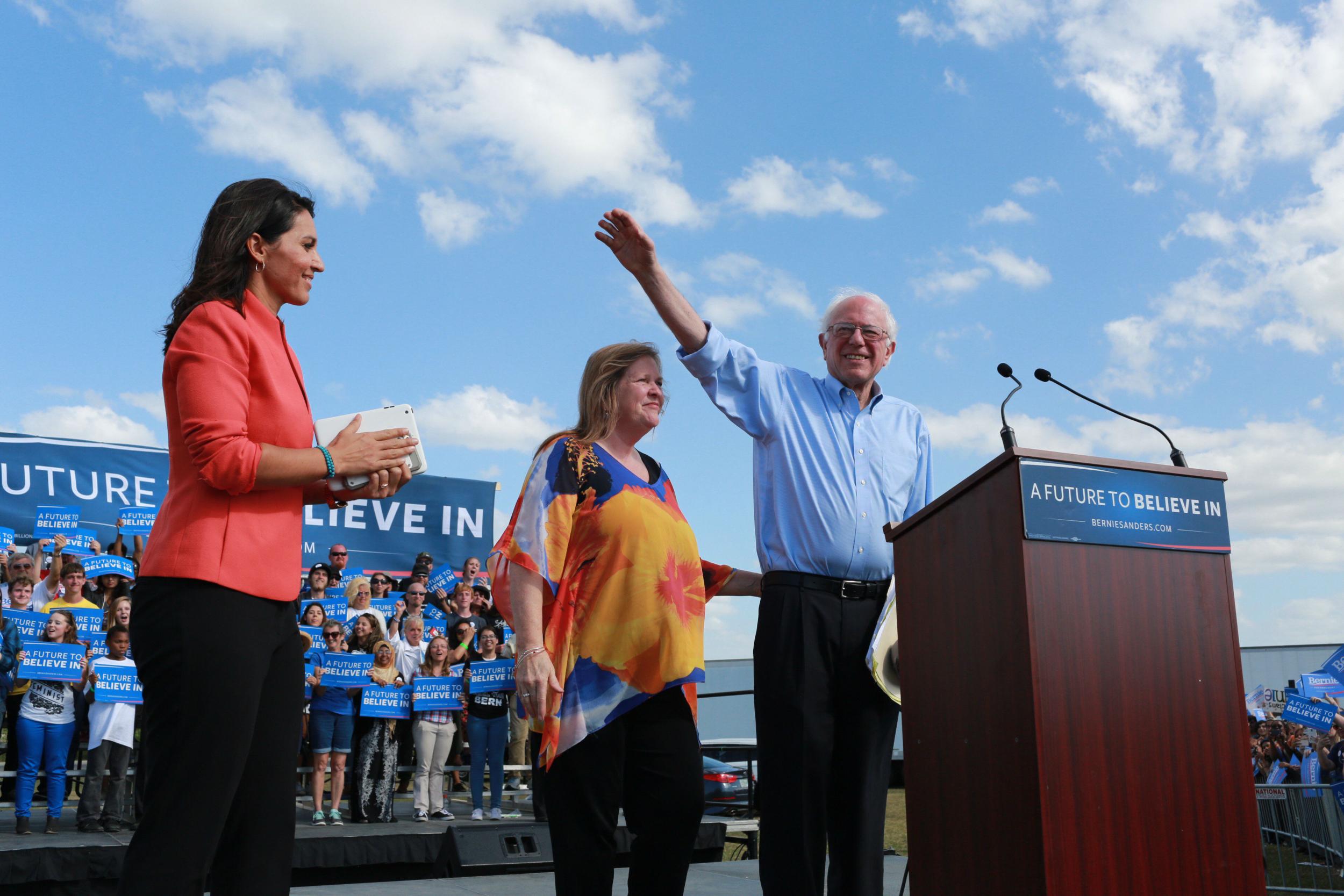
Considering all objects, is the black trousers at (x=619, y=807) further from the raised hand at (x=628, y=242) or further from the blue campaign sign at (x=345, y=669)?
the blue campaign sign at (x=345, y=669)

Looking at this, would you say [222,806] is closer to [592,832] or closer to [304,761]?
[592,832]

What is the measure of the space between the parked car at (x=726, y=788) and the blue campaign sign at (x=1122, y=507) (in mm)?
12539

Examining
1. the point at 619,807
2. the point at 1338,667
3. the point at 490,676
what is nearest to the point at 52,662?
the point at 490,676

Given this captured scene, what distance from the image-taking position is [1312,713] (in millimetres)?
8953

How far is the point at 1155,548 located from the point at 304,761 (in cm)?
838

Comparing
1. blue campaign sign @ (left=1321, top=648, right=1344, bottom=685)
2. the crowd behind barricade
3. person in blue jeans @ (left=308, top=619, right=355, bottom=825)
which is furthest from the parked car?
blue campaign sign @ (left=1321, top=648, right=1344, bottom=685)

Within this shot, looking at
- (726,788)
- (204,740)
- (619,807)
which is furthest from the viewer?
(726,788)

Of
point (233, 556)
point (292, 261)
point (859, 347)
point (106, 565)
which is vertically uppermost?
point (106, 565)

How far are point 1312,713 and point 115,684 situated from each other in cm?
935

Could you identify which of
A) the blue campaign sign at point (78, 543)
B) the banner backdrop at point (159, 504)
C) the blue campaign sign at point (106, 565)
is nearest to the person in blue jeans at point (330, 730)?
the banner backdrop at point (159, 504)

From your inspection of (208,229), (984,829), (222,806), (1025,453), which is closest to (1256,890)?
(984,829)

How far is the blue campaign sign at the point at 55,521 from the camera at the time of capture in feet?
34.3

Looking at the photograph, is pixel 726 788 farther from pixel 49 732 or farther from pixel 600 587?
pixel 600 587

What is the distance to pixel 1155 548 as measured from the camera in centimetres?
198
